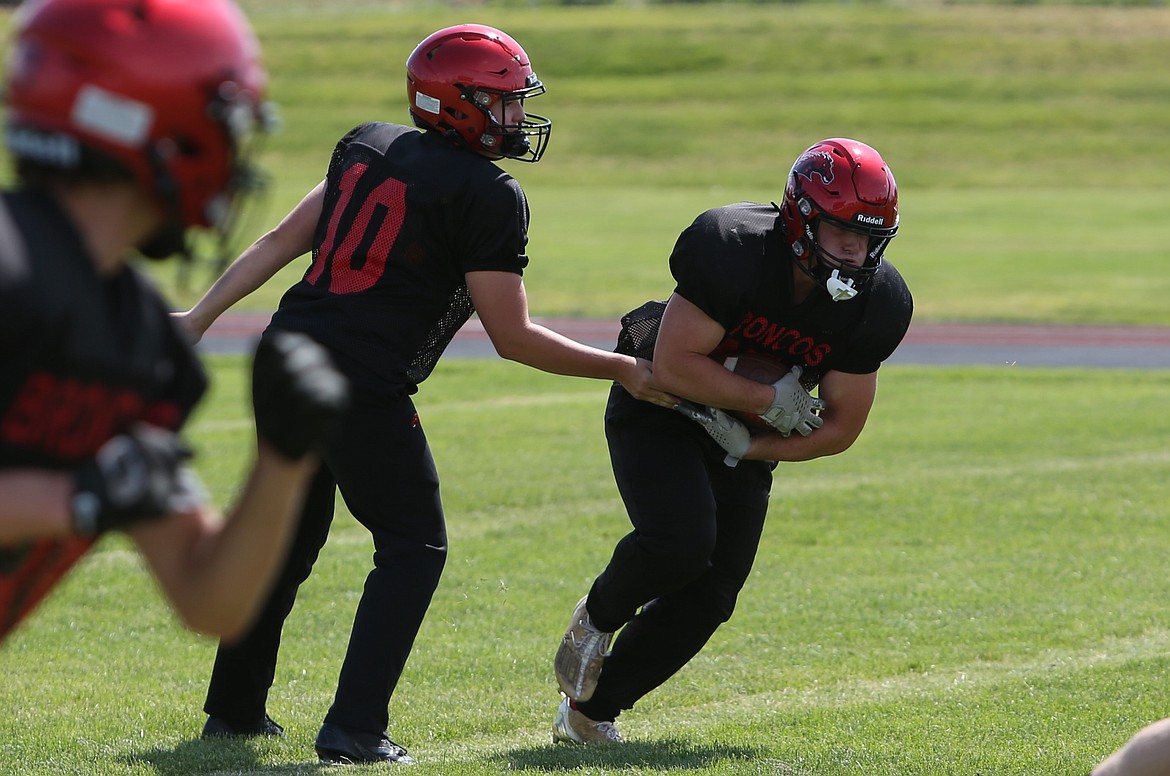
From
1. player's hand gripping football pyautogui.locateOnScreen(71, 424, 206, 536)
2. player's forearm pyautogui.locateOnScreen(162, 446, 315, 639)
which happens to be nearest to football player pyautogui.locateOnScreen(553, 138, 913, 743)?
player's forearm pyautogui.locateOnScreen(162, 446, 315, 639)

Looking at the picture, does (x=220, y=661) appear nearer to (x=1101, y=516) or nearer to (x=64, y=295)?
(x=64, y=295)

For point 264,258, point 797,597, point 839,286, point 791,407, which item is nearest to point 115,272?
point 264,258

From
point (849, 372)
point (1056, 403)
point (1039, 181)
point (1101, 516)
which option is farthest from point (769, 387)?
point (1039, 181)

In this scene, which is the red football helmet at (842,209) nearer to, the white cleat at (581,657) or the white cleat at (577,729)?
the white cleat at (581,657)

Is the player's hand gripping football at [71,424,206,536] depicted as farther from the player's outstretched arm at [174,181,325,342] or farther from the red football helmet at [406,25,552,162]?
the red football helmet at [406,25,552,162]

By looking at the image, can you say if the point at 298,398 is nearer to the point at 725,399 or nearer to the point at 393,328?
the point at 393,328

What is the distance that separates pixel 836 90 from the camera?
1773 inches

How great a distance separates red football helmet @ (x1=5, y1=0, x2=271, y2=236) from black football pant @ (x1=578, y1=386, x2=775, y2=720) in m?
2.72

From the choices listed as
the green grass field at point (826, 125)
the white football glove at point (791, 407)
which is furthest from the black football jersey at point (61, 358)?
the green grass field at point (826, 125)

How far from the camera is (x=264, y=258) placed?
5223 millimetres

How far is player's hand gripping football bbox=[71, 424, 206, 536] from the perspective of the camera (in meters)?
2.43

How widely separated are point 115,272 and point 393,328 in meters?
2.24

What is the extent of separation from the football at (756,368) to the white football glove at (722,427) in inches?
2.2

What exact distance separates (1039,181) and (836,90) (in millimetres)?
9838
